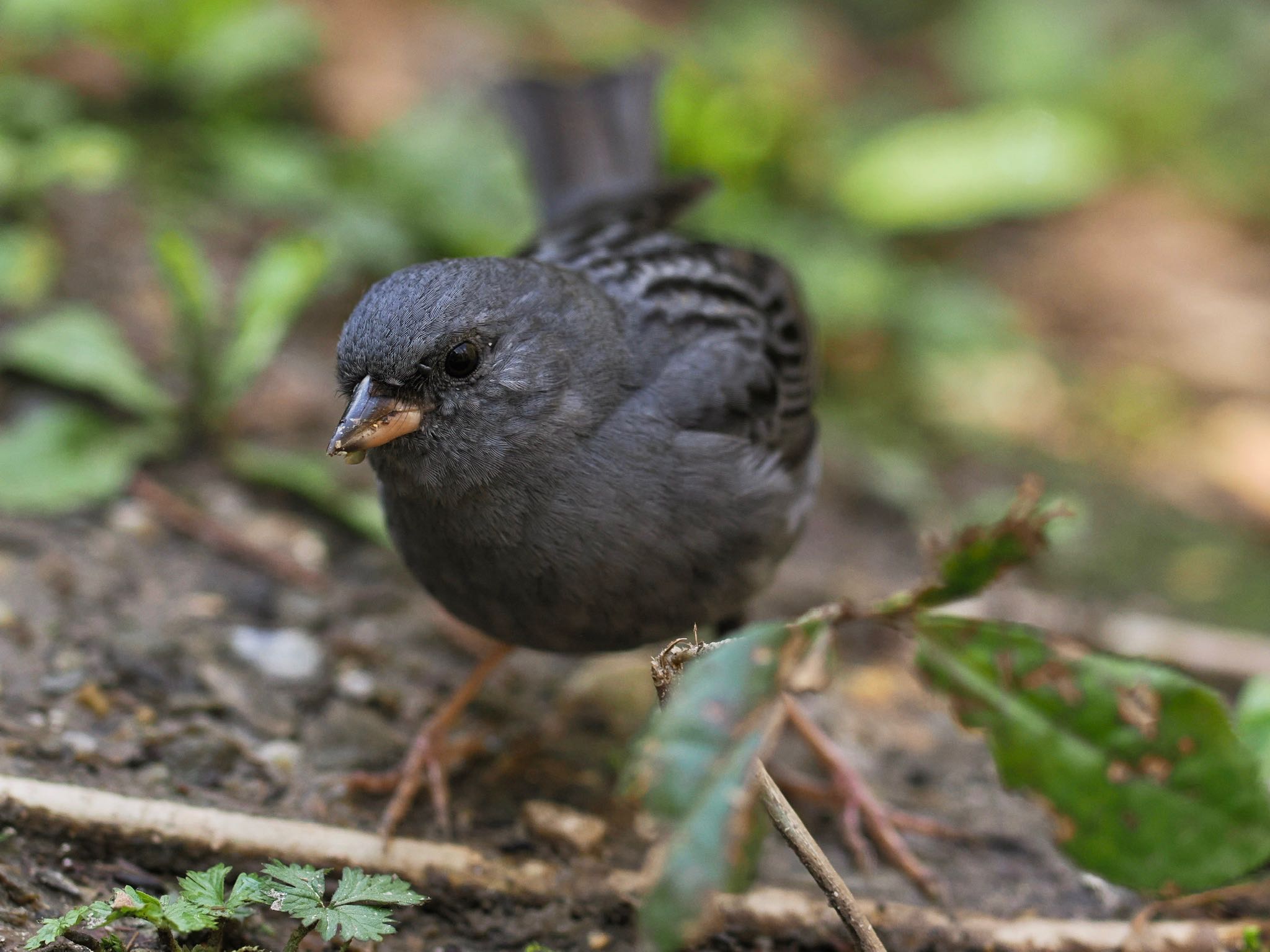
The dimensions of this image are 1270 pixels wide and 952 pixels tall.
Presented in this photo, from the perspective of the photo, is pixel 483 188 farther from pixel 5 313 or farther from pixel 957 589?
pixel 957 589

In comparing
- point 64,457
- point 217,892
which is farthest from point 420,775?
point 64,457

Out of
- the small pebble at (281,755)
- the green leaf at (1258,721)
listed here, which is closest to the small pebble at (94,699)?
the small pebble at (281,755)

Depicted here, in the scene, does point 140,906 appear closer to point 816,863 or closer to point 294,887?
point 294,887

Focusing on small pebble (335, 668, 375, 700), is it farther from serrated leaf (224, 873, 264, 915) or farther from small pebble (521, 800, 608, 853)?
serrated leaf (224, 873, 264, 915)

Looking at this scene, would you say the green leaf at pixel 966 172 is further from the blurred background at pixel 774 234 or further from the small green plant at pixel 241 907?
the small green plant at pixel 241 907

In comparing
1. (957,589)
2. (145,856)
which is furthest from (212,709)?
(957,589)

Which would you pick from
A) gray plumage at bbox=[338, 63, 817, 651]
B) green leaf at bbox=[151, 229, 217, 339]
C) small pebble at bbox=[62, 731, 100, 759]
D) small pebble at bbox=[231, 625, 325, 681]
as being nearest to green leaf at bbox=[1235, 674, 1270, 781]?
gray plumage at bbox=[338, 63, 817, 651]
